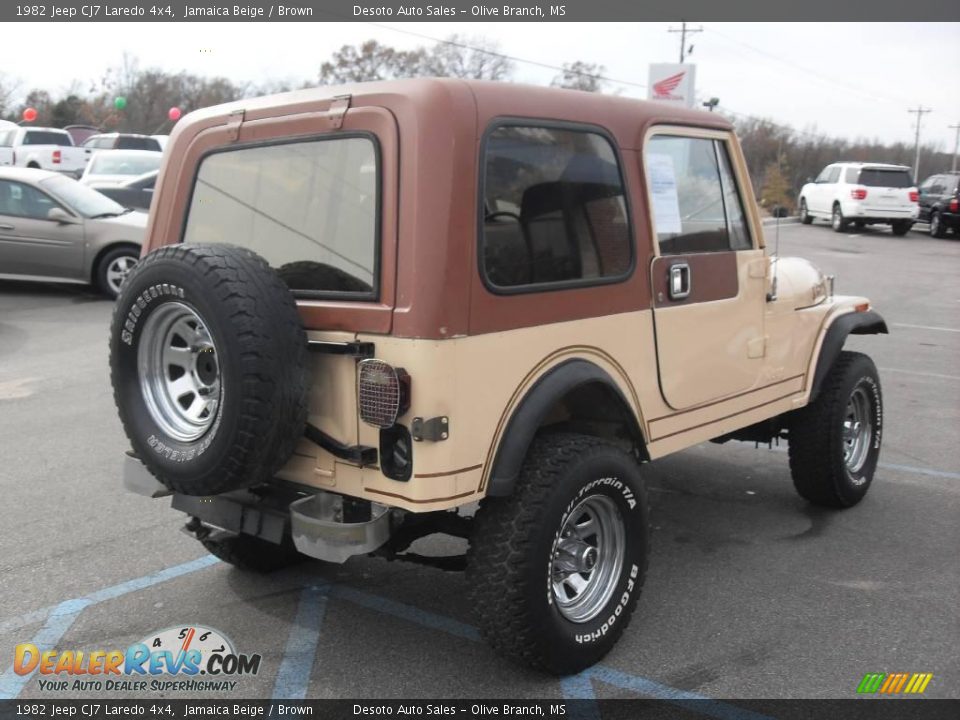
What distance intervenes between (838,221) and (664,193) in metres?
23.7

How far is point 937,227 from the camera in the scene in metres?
25.4

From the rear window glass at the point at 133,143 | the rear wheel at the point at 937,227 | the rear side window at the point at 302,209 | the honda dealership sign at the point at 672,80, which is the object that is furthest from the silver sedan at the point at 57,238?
the honda dealership sign at the point at 672,80

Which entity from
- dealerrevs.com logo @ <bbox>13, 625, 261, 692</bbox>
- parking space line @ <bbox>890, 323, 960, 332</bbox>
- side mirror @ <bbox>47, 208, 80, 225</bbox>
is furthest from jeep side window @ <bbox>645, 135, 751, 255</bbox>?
side mirror @ <bbox>47, 208, 80, 225</bbox>

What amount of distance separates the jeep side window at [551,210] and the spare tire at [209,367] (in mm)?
737

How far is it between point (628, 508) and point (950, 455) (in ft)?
12.5

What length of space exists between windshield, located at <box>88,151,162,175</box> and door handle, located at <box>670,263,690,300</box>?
16483mm

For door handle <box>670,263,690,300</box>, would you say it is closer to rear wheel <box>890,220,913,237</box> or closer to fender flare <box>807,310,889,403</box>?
fender flare <box>807,310,889,403</box>

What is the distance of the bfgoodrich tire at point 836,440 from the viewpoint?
4961 mm

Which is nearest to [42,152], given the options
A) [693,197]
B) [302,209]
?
[302,209]

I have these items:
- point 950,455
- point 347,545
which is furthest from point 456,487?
point 950,455

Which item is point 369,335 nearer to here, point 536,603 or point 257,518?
point 257,518

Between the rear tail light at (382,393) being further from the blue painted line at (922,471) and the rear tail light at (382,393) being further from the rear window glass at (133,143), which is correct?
the rear window glass at (133,143)

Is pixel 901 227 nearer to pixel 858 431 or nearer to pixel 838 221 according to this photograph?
pixel 838 221

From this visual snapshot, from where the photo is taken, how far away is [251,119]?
11.8 ft
